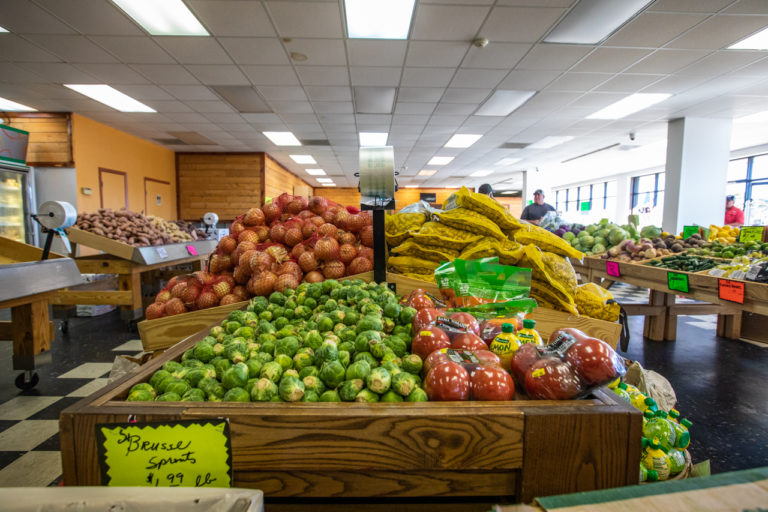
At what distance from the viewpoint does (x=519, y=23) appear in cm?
351

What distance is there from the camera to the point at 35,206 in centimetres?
611

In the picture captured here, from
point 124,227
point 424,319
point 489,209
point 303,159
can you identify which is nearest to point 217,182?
point 303,159

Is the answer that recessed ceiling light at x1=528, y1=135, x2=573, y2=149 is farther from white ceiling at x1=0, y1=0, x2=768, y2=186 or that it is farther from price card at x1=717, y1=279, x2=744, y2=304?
price card at x1=717, y1=279, x2=744, y2=304

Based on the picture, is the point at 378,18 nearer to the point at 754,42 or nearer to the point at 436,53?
the point at 436,53

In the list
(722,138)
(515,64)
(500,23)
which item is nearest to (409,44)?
(500,23)

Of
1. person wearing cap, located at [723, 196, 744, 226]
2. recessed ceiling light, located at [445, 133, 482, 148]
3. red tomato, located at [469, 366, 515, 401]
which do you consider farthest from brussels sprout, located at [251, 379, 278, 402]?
person wearing cap, located at [723, 196, 744, 226]

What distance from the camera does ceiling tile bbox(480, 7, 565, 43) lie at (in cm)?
331

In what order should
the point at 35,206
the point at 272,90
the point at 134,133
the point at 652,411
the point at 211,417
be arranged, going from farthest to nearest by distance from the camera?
the point at 134,133 < the point at 35,206 < the point at 272,90 < the point at 652,411 < the point at 211,417

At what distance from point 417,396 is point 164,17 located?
4.38 metres

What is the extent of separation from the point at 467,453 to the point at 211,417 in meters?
0.53

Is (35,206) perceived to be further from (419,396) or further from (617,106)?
(617,106)

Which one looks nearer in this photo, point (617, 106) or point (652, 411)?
point (652, 411)

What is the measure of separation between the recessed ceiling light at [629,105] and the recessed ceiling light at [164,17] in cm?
616

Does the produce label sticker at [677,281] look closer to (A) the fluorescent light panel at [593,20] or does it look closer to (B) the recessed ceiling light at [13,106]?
(A) the fluorescent light panel at [593,20]
